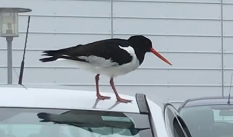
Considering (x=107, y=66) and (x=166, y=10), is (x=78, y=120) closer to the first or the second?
(x=107, y=66)

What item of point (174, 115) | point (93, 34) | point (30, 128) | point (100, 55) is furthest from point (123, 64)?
point (93, 34)

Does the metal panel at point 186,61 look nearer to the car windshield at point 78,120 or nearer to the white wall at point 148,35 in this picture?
the white wall at point 148,35

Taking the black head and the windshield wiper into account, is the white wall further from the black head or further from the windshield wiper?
the windshield wiper

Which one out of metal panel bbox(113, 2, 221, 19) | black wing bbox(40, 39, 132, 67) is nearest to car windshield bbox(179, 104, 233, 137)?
black wing bbox(40, 39, 132, 67)

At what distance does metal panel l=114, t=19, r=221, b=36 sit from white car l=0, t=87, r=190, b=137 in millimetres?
8579

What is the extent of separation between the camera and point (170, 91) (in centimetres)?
1188

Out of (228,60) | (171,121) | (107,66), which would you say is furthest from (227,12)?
(171,121)

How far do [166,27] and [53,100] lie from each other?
894 centimetres

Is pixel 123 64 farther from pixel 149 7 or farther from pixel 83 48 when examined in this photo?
pixel 149 7

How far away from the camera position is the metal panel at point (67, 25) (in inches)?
449

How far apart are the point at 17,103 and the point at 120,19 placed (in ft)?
28.6

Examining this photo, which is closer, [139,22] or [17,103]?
[17,103]

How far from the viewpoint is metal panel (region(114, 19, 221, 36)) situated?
11.7 m

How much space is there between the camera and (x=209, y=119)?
638 centimetres
